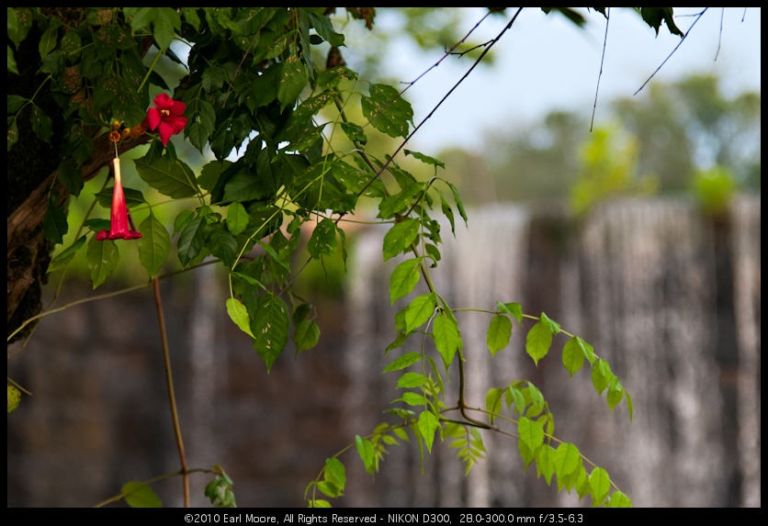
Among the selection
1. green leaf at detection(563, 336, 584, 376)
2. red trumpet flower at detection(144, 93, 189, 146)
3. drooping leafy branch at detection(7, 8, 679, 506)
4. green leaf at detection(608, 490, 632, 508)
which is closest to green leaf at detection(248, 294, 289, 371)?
drooping leafy branch at detection(7, 8, 679, 506)

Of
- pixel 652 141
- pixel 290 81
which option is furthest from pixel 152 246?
pixel 652 141

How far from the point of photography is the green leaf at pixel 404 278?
988 mm

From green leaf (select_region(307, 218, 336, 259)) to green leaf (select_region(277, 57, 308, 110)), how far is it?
131mm

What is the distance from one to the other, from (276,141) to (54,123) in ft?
0.99

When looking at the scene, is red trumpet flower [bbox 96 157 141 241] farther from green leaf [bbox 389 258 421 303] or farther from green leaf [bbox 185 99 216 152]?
green leaf [bbox 389 258 421 303]

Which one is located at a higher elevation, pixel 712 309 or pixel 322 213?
pixel 712 309

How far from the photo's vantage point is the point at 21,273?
1.28 meters

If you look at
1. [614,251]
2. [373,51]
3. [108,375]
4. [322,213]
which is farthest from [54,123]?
[614,251]

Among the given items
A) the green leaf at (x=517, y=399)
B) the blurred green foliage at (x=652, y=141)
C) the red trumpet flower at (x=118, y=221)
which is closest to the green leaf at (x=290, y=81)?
the red trumpet flower at (x=118, y=221)

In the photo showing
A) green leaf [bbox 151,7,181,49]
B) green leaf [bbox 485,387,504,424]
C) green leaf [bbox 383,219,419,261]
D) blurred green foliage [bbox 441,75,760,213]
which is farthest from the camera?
blurred green foliage [bbox 441,75,760,213]

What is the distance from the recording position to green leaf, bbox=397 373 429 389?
3.47 ft

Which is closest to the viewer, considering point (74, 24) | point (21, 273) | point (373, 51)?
point (74, 24)
